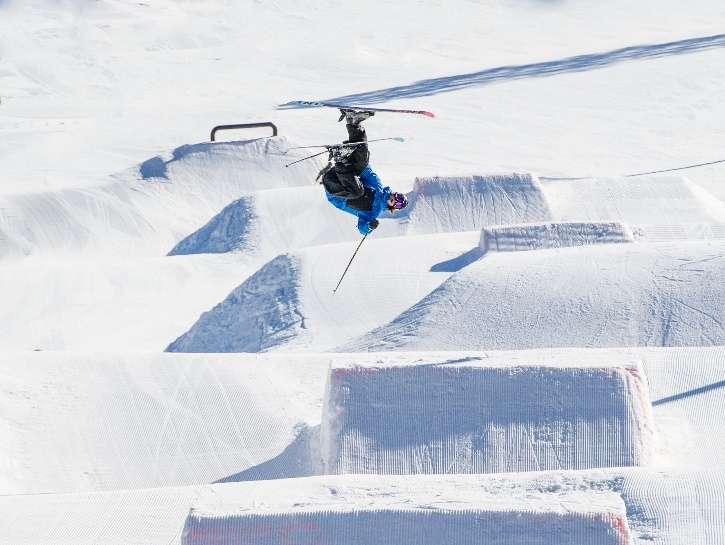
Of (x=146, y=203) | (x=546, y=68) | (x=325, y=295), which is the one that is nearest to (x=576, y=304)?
(x=325, y=295)

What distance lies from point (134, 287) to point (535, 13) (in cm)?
2136

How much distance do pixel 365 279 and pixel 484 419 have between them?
21.2ft

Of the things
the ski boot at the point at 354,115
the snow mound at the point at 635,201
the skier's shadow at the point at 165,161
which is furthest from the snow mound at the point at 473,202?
the ski boot at the point at 354,115

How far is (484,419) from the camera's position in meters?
9.45

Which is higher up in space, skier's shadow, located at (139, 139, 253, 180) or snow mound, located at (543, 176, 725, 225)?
skier's shadow, located at (139, 139, 253, 180)

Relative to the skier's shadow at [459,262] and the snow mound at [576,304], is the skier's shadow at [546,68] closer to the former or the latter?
the skier's shadow at [459,262]

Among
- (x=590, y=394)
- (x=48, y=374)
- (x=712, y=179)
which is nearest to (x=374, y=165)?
(x=712, y=179)

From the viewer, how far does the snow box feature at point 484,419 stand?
9164mm

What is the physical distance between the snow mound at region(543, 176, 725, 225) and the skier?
36.4 ft

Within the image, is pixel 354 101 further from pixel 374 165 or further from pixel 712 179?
pixel 712 179

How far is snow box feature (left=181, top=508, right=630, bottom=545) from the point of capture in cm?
706

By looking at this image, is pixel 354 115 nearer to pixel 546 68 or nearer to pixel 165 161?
pixel 165 161

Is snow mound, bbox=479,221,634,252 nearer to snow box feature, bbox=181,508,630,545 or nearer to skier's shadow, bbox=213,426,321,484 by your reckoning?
skier's shadow, bbox=213,426,321,484

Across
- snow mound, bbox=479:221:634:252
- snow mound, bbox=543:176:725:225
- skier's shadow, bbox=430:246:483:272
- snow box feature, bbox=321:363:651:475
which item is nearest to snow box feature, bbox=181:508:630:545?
snow box feature, bbox=321:363:651:475
